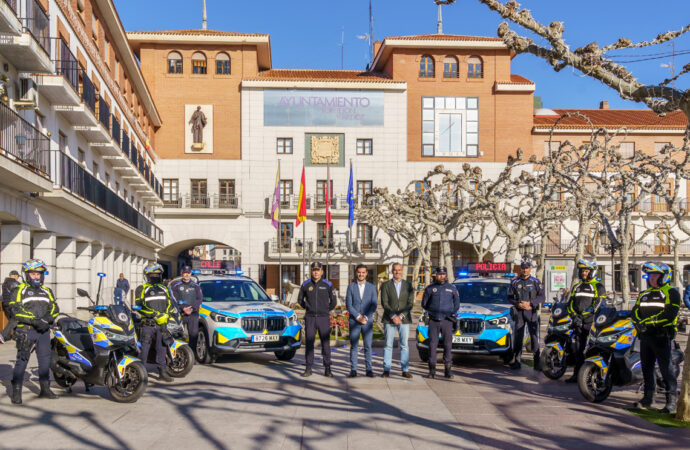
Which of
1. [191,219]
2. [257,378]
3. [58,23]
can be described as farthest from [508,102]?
[257,378]

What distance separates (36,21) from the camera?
18219 mm

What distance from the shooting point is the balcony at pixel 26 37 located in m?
16.0

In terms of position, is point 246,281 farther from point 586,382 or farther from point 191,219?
point 191,219

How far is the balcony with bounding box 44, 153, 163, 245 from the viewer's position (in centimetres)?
2066

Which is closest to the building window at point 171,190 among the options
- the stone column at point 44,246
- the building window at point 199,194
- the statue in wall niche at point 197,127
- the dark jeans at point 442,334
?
the building window at point 199,194

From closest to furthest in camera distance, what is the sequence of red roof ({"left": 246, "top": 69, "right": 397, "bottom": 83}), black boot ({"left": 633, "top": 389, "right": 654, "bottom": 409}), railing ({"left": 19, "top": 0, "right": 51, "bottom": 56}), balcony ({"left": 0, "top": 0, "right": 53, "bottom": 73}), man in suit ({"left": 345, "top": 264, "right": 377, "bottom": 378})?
black boot ({"left": 633, "top": 389, "right": 654, "bottom": 409}), man in suit ({"left": 345, "top": 264, "right": 377, "bottom": 378}), balcony ({"left": 0, "top": 0, "right": 53, "bottom": 73}), railing ({"left": 19, "top": 0, "right": 51, "bottom": 56}), red roof ({"left": 246, "top": 69, "right": 397, "bottom": 83})

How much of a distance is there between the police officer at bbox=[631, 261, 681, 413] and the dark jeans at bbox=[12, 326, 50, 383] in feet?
24.9

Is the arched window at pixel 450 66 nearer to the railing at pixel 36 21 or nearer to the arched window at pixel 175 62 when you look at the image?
the arched window at pixel 175 62

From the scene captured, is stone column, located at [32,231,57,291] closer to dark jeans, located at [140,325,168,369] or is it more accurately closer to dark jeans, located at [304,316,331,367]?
dark jeans, located at [140,325,168,369]

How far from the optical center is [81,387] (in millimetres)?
10758

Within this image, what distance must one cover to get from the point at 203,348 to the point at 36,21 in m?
10.1

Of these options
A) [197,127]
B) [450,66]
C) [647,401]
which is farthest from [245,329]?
[450,66]

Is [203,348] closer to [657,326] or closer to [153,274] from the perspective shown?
[153,274]

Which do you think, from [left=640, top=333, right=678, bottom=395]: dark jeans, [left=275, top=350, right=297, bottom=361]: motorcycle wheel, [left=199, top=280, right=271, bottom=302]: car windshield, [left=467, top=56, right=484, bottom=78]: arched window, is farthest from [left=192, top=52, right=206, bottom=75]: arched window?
[left=640, top=333, right=678, bottom=395]: dark jeans
